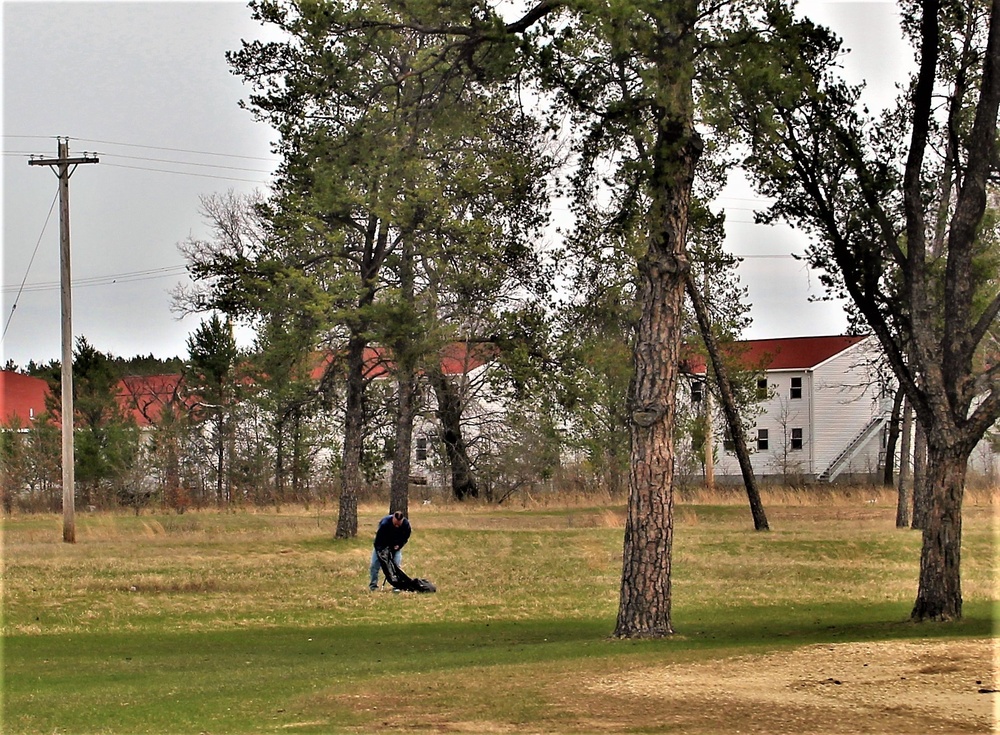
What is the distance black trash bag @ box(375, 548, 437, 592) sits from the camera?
2225 centimetres

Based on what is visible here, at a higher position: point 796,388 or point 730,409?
point 796,388

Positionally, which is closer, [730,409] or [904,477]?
[730,409]

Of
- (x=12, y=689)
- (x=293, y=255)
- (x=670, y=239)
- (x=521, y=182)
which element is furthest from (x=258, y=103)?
(x=12, y=689)

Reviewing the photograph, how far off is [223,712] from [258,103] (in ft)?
81.7

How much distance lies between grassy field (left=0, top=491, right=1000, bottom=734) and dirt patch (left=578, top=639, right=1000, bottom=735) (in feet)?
0.72

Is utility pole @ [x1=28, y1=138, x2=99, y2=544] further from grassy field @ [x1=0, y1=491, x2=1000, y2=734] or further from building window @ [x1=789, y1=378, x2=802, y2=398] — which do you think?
building window @ [x1=789, y1=378, x2=802, y2=398]

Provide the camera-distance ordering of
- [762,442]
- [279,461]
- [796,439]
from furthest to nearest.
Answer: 1. [762,442]
2. [796,439]
3. [279,461]

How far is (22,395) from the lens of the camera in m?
74.7

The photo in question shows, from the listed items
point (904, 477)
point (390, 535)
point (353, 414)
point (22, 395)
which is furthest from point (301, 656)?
point (22, 395)

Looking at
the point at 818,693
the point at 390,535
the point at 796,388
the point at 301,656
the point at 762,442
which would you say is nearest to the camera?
the point at 818,693

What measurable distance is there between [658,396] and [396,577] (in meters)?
7.99

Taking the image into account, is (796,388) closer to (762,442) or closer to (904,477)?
(762,442)

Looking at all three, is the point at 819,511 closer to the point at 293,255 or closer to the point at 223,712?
the point at 293,255

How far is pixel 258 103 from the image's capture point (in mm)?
33531
